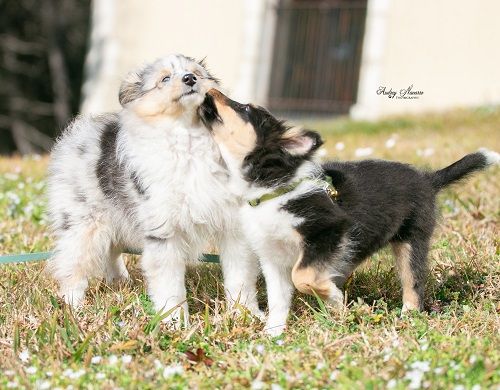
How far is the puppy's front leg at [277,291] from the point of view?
430 cm

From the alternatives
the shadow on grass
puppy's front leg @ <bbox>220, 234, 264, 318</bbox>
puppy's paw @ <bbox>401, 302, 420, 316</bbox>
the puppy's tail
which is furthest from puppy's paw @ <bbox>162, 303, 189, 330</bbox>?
the puppy's tail

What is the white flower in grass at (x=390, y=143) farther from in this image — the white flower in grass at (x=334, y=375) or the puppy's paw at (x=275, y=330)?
the white flower in grass at (x=334, y=375)

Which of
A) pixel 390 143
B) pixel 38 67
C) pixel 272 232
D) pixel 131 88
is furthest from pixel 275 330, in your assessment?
pixel 38 67

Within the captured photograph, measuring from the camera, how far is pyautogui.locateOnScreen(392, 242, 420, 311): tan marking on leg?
175 inches

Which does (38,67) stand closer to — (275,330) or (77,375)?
(275,330)

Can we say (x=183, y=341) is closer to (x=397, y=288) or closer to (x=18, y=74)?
(x=397, y=288)

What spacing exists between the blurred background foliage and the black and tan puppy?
55.0 ft

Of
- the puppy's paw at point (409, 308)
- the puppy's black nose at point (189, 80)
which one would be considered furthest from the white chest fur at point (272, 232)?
the puppy's black nose at point (189, 80)

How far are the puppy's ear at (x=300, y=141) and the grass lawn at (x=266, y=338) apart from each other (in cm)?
84

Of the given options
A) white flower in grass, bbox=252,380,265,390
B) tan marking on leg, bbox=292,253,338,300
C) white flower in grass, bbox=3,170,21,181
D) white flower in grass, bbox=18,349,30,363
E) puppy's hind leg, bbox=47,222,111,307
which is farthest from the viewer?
white flower in grass, bbox=3,170,21,181

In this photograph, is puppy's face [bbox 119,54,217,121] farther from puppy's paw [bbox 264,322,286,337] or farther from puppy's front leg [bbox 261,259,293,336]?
puppy's paw [bbox 264,322,286,337]

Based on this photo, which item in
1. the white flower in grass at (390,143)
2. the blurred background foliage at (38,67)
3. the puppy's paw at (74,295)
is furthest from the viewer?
the blurred background foliage at (38,67)

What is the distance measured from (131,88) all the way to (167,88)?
1.18 ft

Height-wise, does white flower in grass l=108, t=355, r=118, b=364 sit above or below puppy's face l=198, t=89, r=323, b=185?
below
